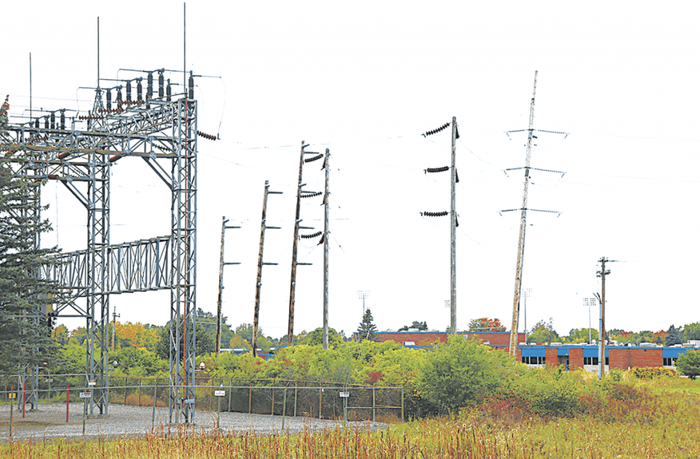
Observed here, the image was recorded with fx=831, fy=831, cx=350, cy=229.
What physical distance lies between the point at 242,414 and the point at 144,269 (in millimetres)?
8270

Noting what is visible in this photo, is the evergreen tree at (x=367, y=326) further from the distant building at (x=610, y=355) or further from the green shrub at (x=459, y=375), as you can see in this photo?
the green shrub at (x=459, y=375)

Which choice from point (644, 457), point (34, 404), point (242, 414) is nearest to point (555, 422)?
point (644, 457)

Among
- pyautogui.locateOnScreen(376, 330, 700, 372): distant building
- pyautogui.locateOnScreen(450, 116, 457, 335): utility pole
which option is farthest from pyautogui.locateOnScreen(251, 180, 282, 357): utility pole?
pyautogui.locateOnScreen(376, 330, 700, 372): distant building

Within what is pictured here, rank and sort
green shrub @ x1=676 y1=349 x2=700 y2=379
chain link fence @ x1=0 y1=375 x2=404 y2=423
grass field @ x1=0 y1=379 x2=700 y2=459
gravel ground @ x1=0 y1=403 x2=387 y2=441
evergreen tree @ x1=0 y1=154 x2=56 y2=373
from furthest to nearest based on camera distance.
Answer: green shrub @ x1=676 y1=349 x2=700 y2=379, chain link fence @ x1=0 y1=375 x2=404 y2=423, evergreen tree @ x1=0 y1=154 x2=56 y2=373, gravel ground @ x1=0 y1=403 x2=387 y2=441, grass field @ x1=0 y1=379 x2=700 y2=459

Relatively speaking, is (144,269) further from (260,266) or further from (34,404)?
(260,266)

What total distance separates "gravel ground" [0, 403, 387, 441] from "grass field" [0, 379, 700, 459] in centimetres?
288

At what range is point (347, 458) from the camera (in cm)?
1571

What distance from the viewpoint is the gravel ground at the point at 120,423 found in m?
27.7

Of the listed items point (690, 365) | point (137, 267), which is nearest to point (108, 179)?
point (137, 267)

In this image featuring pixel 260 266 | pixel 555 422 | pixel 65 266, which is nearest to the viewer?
pixel 555 422

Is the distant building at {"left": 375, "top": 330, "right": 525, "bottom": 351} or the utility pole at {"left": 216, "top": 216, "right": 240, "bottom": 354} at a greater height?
the utility pole at {"left": 216, "top": 216, "right": 240, "bottom": 354}

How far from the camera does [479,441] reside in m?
16.9

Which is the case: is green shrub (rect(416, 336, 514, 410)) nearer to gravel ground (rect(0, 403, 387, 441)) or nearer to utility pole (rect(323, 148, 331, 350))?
gravel ground (rect(0, 403, 387, 441))

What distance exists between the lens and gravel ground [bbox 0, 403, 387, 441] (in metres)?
27.7
